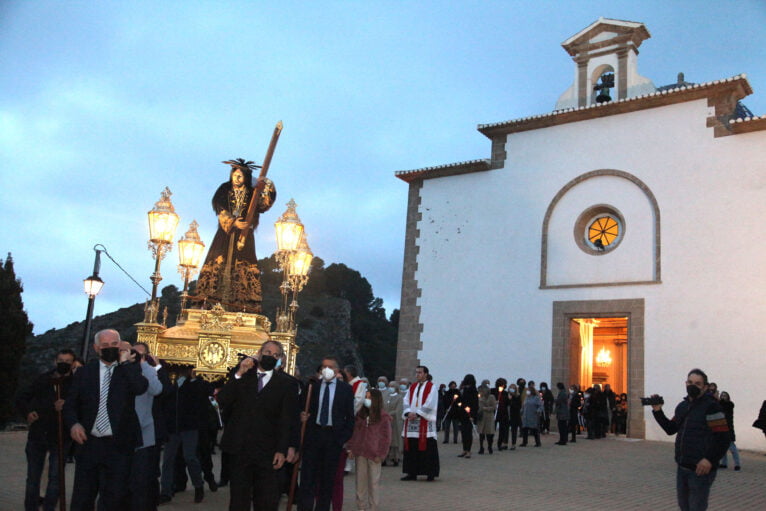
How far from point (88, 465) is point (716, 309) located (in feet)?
48.7

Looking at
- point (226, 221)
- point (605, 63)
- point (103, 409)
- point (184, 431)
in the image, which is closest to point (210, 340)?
point (226, 221)

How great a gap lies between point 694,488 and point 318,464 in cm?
337

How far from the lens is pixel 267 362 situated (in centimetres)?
549

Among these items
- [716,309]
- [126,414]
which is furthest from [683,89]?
[126,414]

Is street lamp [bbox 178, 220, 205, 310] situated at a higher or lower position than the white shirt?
higher

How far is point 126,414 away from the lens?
5281 mm

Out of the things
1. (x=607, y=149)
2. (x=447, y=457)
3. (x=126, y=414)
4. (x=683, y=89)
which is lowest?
(x=447, y=457)

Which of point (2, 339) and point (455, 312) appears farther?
point (455, 312)

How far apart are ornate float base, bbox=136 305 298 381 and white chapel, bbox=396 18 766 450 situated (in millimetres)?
9085

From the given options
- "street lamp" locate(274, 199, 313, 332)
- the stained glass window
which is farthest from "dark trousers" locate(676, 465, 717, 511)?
the stained glass window

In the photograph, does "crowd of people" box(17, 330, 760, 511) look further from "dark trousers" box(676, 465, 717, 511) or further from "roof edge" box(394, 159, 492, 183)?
"roof edge" box(394, 159, 492, 183)

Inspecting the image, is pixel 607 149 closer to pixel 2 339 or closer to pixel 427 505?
pixel 427 505

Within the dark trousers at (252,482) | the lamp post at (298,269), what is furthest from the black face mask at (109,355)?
the lamp post at (298,269)

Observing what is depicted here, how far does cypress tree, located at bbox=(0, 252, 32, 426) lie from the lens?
15.9 metres
